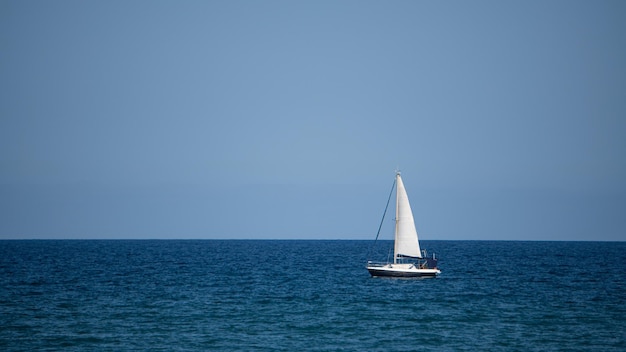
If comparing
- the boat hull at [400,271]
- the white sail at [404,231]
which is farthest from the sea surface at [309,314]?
the white sail at [404,231]

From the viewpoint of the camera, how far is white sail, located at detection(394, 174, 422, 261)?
88062 mm

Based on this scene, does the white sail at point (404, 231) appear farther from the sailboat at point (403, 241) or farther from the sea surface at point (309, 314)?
the sea surface at point (309, 314)

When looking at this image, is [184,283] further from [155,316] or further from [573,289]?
[573,289]

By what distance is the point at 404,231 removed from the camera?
289 feet

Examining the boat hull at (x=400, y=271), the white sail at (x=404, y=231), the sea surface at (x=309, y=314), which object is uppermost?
the white sail at (x=404, y=231)

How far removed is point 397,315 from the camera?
58125 mm

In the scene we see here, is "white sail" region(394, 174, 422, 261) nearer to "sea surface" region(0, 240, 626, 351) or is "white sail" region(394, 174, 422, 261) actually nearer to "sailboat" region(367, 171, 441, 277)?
"sailboat" region(367, 171, 441, 277)

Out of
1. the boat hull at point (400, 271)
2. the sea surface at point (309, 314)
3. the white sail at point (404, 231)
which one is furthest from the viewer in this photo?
the white sail at point (404, 231)

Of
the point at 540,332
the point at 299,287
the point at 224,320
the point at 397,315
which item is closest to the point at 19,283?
the point at 299,287

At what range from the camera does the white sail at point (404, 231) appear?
88.1 meters

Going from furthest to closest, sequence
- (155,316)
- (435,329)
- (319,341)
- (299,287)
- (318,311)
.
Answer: (299,287), (318,311), (155,316), (435,329), (319,341)

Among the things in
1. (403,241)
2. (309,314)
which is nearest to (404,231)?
(403,241)

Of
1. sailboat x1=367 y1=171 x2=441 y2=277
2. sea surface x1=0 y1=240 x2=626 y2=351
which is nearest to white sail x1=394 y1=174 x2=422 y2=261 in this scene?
sailboat x1=367 y1=171 x2=441 y2=277

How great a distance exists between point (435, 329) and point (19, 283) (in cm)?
5164
